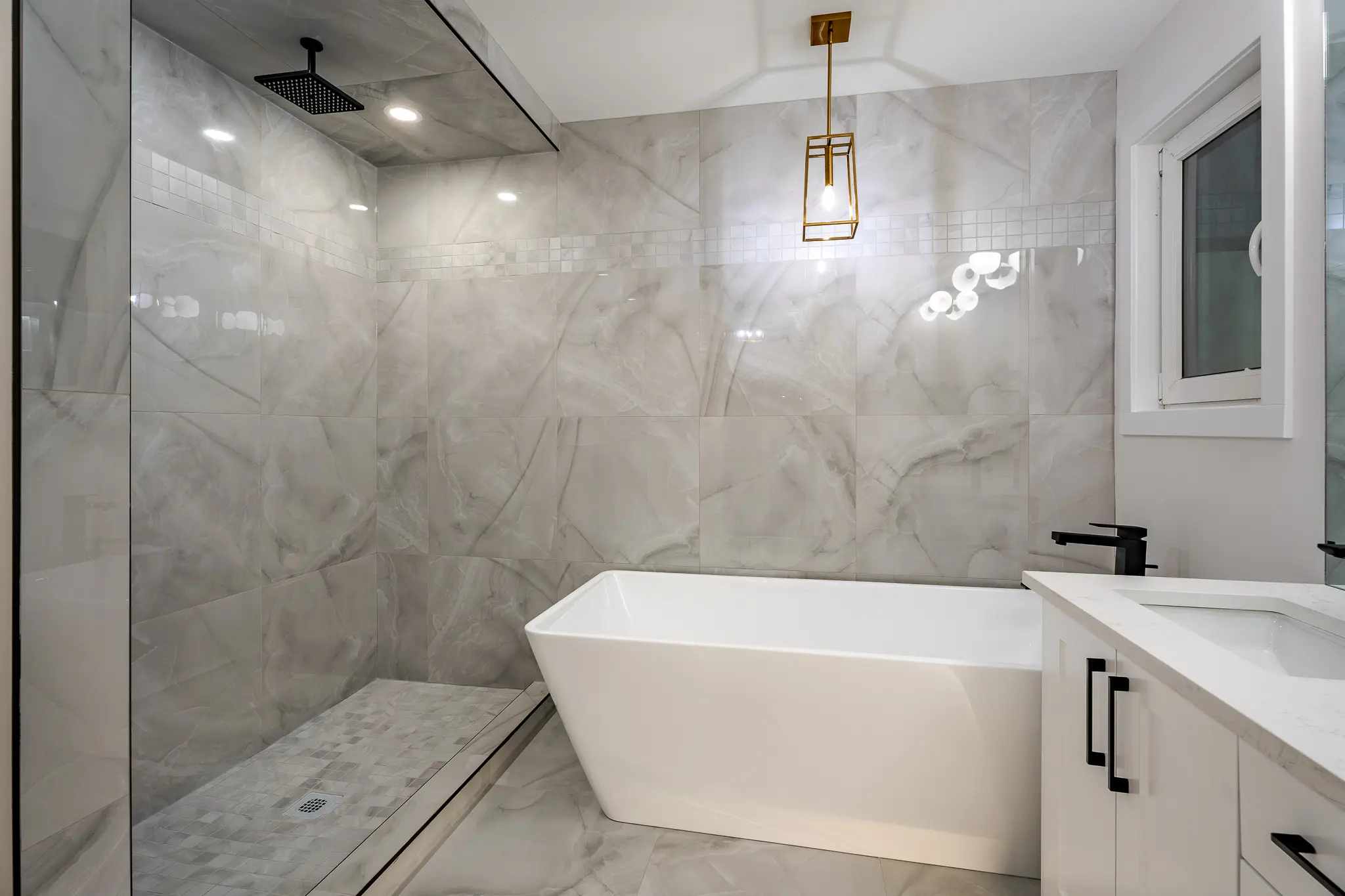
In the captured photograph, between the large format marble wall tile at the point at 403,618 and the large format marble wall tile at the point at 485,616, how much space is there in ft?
0.13

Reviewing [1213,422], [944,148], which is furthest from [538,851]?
[944,148]

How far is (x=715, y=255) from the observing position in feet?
8.61

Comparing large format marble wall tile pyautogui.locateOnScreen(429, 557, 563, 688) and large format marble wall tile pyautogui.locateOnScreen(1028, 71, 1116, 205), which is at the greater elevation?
large format marble wall tile pyautogui.locateOnScreen(1028, 71, 1116, 205)

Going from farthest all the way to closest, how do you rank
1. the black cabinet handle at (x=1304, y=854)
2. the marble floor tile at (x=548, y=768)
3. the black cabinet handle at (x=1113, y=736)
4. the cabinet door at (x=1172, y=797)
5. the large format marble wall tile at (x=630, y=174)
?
1. the large format marble wall tile at (x=630, y=174)
2. the marble floor tile at (x=548, y=768)
3. the black cabinet handle at (x=1113, y=736)
4. the cabinet door at (x=1172, y=797)
5. the black cabinet handle at (x=1304, y=854)

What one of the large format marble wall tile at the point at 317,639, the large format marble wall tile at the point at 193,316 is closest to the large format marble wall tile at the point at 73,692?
the large format marble wall tile at the point at 193,316

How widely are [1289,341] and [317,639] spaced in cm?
320

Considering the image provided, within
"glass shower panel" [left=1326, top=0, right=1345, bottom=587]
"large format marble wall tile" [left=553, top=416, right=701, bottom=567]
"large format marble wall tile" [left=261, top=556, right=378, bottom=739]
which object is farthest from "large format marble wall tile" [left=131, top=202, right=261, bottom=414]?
"glass shower panel" [left=1326, top=0, right=1345, bottom=587]

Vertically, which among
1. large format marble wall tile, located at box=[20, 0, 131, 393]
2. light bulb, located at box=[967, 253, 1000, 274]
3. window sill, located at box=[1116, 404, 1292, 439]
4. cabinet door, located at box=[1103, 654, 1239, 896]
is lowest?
cabinet door, located at box=[1103, 654, 1239, 896]

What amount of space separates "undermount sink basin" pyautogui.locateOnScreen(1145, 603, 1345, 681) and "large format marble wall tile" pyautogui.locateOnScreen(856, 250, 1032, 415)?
125cm

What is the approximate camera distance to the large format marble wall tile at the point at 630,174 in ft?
8.71

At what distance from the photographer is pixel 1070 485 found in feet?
7.87

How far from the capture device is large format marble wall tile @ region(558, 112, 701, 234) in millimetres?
2656

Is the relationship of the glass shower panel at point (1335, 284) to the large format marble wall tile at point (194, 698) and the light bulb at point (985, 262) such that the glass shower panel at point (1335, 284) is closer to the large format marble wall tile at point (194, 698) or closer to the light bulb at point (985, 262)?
the light bulb at point (985, 262)

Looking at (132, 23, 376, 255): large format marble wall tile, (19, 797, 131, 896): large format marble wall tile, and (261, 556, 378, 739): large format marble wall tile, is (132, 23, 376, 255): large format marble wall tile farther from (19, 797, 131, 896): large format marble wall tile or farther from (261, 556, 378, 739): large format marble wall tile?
(19, 797, 131, 896): large format marble wall tile
